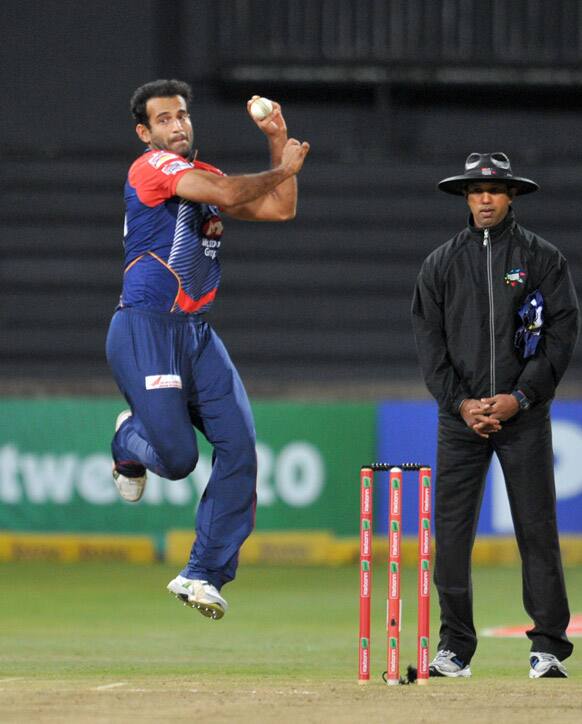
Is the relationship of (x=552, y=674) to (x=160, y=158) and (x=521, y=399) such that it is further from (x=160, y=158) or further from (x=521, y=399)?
(x=160, y=158)

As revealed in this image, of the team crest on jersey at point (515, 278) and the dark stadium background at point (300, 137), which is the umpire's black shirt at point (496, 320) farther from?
A: the dark stadium background at point (300, 137)

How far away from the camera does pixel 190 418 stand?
6488 mm

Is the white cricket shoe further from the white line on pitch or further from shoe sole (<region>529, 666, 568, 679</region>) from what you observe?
shoe sole (<region>529, 666, 568, 679</region>)

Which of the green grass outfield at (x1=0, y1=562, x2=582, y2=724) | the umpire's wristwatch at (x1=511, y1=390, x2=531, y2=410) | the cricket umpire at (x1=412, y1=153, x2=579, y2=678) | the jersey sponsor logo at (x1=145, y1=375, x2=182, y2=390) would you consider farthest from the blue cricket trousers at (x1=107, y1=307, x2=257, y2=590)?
the umpire's wristwatch at (x1=511, y1=390, x2=531, y2=410)

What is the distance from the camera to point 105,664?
767 cm

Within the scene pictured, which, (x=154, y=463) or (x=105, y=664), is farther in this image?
(x=105, y=664)

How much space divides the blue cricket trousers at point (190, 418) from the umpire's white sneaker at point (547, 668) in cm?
139

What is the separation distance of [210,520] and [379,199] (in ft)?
34.2

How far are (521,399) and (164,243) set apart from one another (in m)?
1.69

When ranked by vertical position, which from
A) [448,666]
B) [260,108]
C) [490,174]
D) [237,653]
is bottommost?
[237,653]

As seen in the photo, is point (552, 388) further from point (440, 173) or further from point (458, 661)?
point (440, 173)

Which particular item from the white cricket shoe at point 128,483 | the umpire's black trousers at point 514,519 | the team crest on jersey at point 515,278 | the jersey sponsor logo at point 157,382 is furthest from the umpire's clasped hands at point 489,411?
the white cricket shoe at point 128,483

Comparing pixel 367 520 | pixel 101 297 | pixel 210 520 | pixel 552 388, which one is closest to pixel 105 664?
pixel 210 520

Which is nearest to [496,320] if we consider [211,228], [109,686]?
[211,228]
